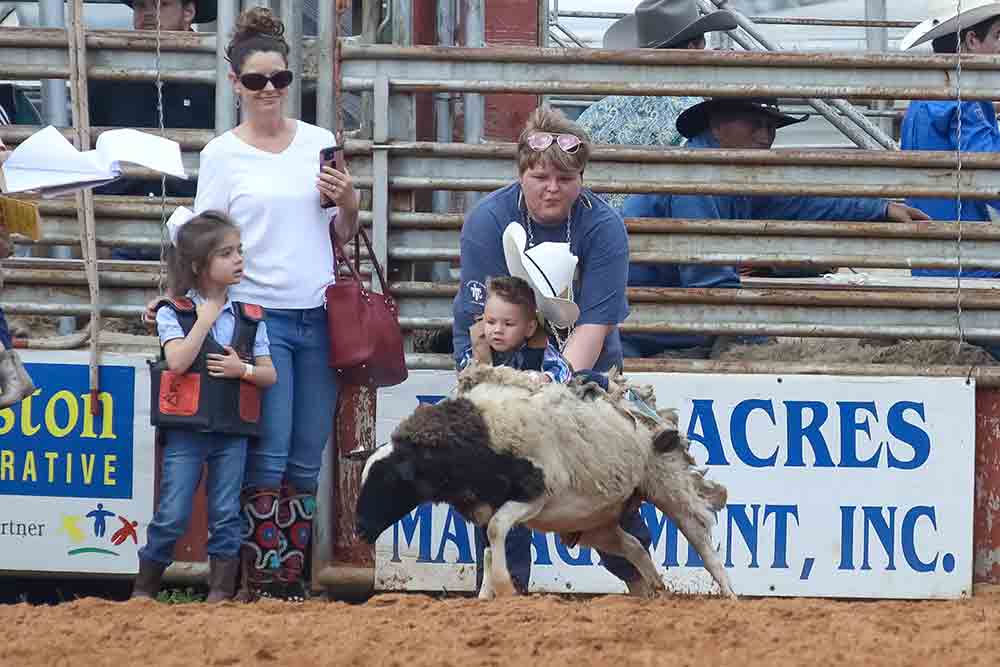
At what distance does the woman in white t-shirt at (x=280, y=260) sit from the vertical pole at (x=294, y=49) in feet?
2.22

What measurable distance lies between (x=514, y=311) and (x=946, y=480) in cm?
245

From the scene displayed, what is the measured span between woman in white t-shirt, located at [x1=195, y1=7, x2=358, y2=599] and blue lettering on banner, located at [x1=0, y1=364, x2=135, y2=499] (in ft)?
3.10

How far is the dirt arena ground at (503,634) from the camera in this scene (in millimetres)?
4684

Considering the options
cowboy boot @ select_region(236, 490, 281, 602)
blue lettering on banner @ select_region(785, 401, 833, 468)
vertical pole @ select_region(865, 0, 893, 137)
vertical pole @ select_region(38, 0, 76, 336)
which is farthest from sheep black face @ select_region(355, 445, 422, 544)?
vertical pole @ select_region(865, 0, 893, 137)

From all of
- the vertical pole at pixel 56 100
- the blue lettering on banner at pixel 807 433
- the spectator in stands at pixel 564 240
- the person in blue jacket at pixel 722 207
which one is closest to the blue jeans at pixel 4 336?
the vertical pole at pixel 56 100

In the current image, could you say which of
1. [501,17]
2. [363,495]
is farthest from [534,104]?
[363,495]

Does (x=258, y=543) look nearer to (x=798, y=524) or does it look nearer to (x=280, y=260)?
(x=280, y=260)

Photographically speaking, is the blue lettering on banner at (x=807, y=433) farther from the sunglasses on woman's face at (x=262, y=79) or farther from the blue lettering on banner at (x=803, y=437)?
the sunglasses on woman's face at (x=262, y=79)

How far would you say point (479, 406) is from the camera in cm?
570

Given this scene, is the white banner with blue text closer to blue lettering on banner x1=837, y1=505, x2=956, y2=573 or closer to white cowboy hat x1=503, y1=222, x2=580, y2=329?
blue lettering on banner x1=837, y1=505, x2=956, y2=573

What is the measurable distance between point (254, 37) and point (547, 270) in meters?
1.67

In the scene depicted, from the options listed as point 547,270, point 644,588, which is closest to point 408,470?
point 547,270

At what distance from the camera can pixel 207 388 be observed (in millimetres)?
6418

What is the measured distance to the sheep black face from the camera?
18.5 ft
